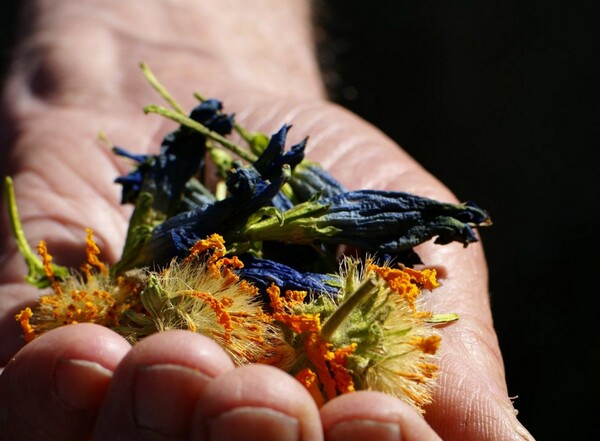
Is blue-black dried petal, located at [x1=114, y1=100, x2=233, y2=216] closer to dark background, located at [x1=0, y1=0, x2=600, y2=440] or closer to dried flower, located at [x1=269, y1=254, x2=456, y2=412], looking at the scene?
dried flower, located at [x1=269, y1=254, x2=456, y2=412]

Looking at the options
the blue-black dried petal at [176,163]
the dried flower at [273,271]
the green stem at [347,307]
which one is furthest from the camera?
the blue-black dried petal at [176,163]

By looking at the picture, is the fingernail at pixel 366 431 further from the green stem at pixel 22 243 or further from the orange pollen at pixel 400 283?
the green stem at pixel 22 243

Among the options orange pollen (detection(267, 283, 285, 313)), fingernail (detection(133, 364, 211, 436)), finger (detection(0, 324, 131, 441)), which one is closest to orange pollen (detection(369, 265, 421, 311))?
orange pollen (detection(267, 283, 285, 313))

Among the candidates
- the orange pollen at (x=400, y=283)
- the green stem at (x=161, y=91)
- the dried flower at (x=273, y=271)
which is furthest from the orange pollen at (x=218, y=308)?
the green stem at (x=161, y=91)

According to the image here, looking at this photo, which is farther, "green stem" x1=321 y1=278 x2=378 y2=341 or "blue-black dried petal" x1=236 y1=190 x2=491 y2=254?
"blue-black dried petal" x1=236 y1=190 x2=491 y2=254

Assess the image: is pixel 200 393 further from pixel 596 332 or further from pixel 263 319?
pixel 596 332

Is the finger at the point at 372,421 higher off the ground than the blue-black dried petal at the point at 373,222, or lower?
lower
